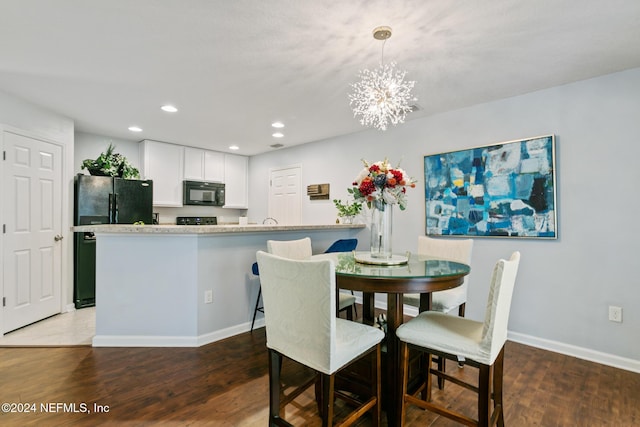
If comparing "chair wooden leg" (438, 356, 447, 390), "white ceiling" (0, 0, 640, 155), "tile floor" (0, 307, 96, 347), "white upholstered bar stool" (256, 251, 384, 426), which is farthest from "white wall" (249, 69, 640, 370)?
"tile floor" (0, 307, 96, 347)

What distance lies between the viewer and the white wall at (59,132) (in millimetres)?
3177

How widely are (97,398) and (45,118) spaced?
316 centimetres

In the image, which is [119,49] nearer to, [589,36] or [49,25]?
[49,25]

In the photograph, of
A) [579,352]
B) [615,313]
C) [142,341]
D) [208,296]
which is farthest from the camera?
[208,296]

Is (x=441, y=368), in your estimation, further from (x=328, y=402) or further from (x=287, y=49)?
(x=287, y=49)

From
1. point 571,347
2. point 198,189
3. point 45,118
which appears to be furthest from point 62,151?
point 571,347

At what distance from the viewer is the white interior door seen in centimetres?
526

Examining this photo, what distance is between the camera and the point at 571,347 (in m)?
2.76

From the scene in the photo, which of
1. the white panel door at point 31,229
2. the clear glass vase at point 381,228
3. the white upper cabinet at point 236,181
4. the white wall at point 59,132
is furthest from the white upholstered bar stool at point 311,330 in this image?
the white upper cabinet at point 236,181

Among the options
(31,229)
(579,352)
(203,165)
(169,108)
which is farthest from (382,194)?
(203,165)

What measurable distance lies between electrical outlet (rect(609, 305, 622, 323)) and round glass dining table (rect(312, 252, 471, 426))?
1.67 metres

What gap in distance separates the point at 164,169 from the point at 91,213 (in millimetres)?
1283

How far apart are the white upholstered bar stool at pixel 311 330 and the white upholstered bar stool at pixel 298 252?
2.50 feet

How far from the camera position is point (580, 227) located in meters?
2.73
